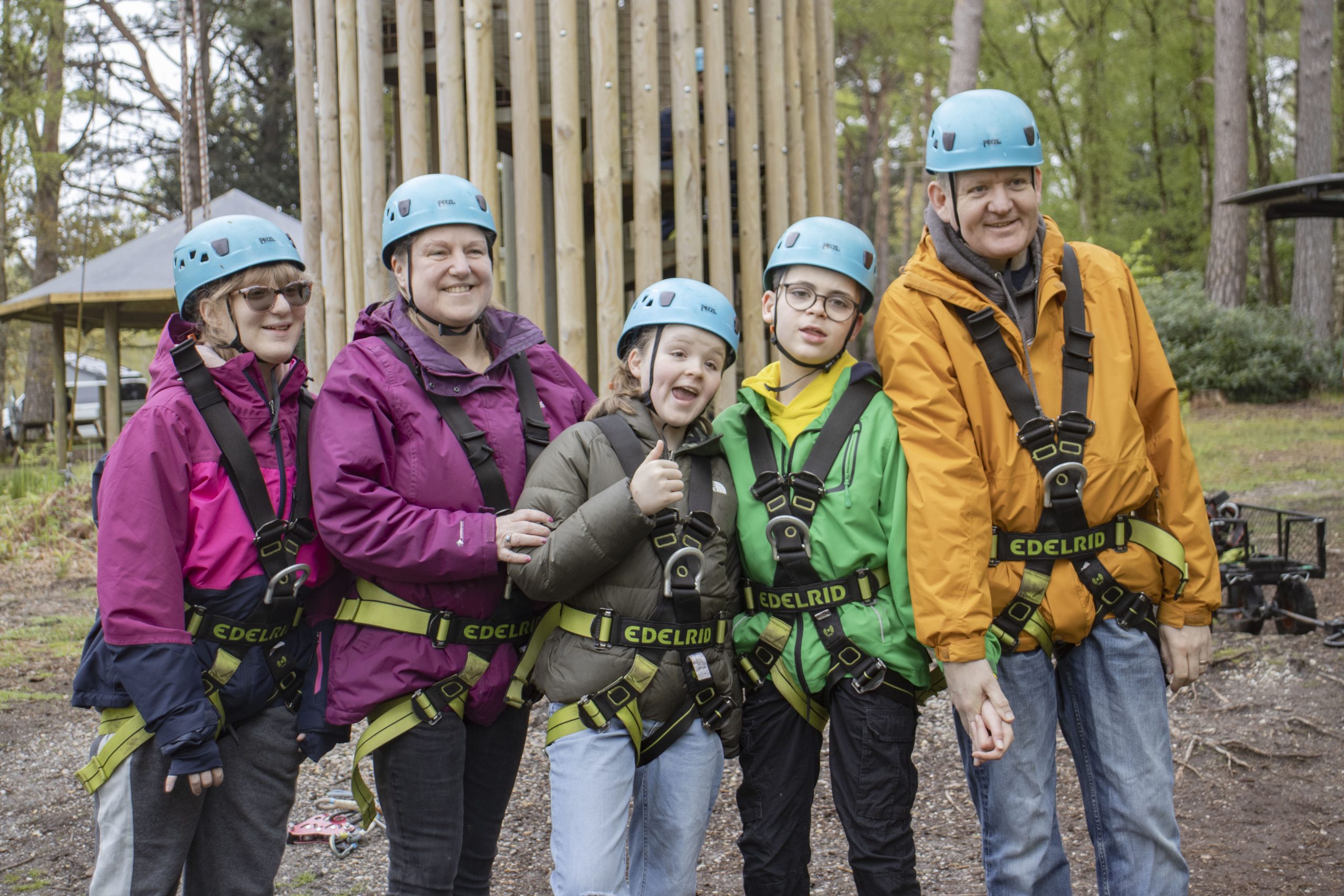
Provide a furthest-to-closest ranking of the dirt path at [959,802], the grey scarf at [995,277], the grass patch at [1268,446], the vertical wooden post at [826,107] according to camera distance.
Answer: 1. the grass patch at [1268,446]
2. the vertical wooden post at [826,107]
3. the dirt path at [959,802]
4. the grey scarf at [995,277]

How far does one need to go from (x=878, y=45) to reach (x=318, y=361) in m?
25.7

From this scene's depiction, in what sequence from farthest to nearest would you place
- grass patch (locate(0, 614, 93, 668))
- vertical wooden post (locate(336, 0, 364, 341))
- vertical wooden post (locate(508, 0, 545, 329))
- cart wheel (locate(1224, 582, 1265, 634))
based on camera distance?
grass patch (locate(0, 614, 93, 668)) → cart wheel (locate(1224, 582, 1265, 634)) → vertical wooden post (locate(336, 0, 364, 341)) → vertical wooden post (locate(508, 0, 545, 329))

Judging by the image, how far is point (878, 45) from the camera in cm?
2900

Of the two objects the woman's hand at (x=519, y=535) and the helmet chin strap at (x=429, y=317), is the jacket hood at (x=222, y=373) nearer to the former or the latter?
the helmet chin strap at (x=429, y=317)

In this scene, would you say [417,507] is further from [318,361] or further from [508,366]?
[318,361]

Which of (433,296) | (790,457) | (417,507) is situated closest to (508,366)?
(433,296)

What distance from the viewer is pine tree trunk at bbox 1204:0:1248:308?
18.6m

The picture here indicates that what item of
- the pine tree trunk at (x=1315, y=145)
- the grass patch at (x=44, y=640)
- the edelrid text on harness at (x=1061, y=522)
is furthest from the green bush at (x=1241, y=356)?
the edelrid text on harness at (x=1061, y=522)

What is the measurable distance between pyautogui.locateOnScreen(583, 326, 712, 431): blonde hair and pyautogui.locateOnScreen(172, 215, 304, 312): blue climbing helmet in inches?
36.5

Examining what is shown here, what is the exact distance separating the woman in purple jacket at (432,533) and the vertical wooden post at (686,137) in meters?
2.68

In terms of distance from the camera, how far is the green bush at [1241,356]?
56.4 feet

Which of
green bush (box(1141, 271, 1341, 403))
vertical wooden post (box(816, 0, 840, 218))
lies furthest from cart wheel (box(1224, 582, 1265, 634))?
green bush (box(1141, 271, 1341, 403))

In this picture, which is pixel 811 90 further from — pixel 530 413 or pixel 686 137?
pixel 530 413

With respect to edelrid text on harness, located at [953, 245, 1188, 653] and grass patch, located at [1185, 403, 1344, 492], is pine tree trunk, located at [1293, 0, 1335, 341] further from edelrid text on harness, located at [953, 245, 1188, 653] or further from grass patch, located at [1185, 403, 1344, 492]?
edelrid text on harness, located at [953, 245, 1188, 653]
